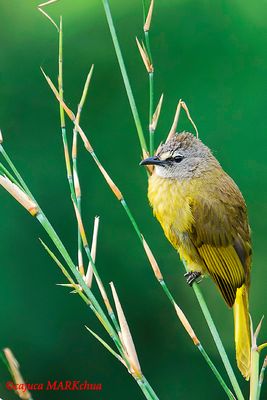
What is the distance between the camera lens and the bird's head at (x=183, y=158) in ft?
7.20

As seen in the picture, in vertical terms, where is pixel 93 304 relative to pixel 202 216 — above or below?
above

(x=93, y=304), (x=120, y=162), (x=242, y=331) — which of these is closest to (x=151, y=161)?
(x=242, y=331)

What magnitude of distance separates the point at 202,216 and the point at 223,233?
74 mm

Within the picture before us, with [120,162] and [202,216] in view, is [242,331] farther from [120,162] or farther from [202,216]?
[120,162]

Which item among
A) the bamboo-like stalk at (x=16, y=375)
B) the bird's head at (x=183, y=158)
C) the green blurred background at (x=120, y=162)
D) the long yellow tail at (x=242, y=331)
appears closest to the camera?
the bamboo-like stalk at (x=16, y=375)

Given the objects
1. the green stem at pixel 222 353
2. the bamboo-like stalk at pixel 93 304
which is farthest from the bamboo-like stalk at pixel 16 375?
the green stem at pixel 222 353

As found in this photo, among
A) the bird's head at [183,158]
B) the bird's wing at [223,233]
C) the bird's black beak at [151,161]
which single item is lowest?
the bird's wing at [223,233]

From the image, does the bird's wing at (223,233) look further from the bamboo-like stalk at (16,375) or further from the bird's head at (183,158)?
the bamboo-like stalk at (16,375)

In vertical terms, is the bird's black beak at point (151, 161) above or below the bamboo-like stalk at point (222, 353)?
above

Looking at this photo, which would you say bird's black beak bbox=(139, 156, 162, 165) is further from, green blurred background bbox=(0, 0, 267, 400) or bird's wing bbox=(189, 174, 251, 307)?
green blurred background bbox=(0, 0, 267, 400)

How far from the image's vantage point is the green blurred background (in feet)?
14.6

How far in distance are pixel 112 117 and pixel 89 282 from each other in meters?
3.60

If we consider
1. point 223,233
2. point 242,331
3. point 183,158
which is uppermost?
point 183,158

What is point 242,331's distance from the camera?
2.09 meters
